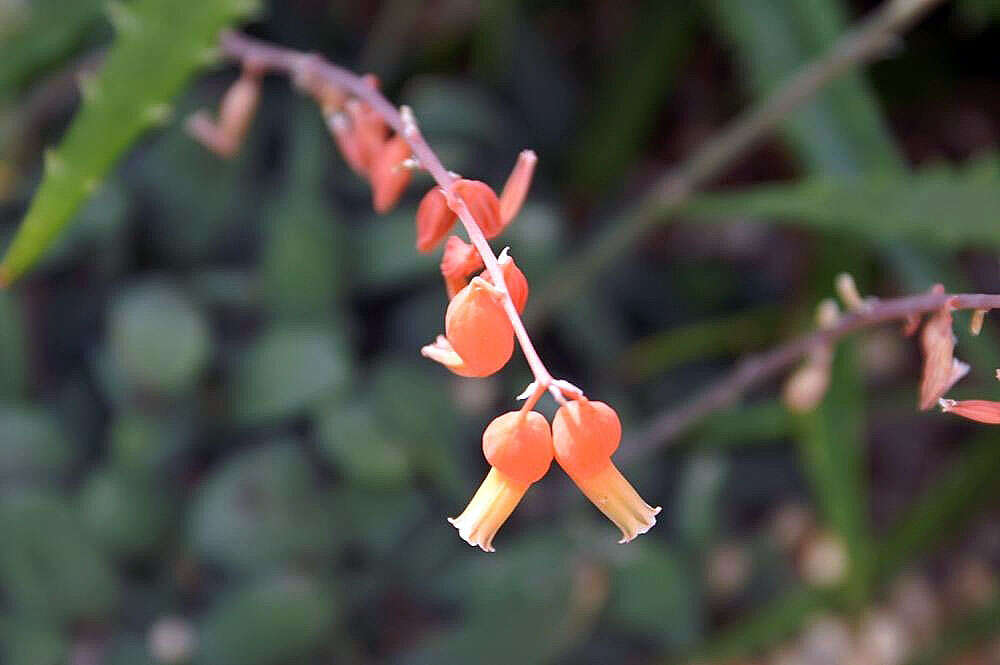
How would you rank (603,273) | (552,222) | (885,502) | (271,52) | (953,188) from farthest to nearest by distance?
1. (885,502)
2. (603,273)
3. (552,222)
4. (953,188)
5. (271,52)

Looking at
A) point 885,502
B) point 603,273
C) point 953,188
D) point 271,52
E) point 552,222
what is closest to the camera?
point 271,52

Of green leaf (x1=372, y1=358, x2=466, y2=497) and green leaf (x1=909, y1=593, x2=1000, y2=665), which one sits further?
green leaf (x1=909, y1=593, x2=1000, y2=665)

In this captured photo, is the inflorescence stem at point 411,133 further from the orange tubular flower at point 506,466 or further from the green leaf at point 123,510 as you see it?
the green leaf at point 123,510

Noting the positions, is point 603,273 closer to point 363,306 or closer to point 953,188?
point 363,306

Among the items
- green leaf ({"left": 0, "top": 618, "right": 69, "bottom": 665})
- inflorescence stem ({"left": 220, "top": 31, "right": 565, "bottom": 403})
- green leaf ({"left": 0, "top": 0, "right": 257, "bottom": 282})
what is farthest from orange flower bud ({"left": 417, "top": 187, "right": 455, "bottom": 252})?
green leaf ({"left": 0, "top": 618, "right": 69, "bottom": 665})

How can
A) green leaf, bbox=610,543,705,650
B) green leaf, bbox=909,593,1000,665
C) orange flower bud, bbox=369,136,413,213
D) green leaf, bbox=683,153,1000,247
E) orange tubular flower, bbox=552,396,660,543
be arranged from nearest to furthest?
orange tubular flower, bbox=552,396,660,543 < orange flower bud, bbox=369,136,413,213 < green leaf, bbox=683,153,1000,247 < green leaf, bbox=610,543,705,650 < green leaf, bbox=909,593,1000,665

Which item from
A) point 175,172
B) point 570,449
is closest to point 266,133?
point 175,172

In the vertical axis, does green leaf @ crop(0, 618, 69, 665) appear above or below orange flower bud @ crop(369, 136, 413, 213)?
below

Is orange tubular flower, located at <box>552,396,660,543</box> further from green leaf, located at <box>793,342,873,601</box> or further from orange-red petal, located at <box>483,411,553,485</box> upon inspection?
green leaf, located at <box>793,342,873,601</box>
